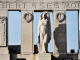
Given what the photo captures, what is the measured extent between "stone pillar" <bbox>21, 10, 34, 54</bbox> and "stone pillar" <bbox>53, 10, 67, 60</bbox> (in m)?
1.87

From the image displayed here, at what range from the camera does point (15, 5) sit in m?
23.0

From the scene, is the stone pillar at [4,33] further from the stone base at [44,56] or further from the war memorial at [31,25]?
the stone base at [44,56]

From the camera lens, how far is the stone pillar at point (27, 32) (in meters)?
22.6

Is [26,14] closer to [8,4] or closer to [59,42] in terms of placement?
[8,4]

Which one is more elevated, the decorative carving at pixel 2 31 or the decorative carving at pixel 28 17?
the decorative carving at pixel 28 17

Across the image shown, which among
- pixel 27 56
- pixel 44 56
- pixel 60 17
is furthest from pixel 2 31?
pixel 60 17

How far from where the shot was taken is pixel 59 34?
75.0 feet

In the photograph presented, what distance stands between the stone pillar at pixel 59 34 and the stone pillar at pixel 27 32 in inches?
73.5

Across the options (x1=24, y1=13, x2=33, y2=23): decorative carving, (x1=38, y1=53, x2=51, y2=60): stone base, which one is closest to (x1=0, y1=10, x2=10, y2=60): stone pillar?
(x1=24, y1=13, x2=33, y2=23): decorative carving

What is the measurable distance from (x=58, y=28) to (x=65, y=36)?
0.87 metres

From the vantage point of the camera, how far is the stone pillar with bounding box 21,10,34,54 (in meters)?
22.6

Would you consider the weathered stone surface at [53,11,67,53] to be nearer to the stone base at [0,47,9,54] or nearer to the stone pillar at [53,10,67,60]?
the stone pillar at [53,10,67,60]

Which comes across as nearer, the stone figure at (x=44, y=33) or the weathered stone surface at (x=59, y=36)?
the stone figure at (x=44, y=33)

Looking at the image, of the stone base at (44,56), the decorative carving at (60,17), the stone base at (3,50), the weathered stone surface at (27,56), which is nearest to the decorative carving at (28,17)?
the decorative carving at (60,17)
